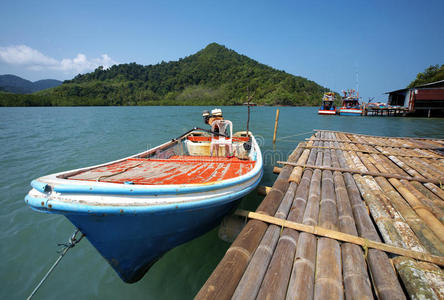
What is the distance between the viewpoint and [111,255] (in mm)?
2973

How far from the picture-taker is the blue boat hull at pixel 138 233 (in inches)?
103

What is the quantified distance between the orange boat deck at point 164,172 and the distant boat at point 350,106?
147 feet

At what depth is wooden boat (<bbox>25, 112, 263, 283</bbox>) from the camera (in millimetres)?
2455

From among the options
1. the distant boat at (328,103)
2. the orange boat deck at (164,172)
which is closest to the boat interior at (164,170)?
the orange boat deck at (164,172)

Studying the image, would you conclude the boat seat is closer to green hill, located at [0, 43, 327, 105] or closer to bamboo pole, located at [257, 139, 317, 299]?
bamboo pole, located at [257, 139, 317, 299]

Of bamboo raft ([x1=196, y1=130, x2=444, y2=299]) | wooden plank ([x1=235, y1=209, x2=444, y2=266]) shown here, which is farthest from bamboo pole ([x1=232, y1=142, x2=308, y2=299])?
wooden plank ([x1=235, y1=209, x2=444, y2=266])

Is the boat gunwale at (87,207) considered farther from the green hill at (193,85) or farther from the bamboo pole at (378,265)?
the green hill at (193,85)

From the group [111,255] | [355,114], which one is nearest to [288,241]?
[111,255]

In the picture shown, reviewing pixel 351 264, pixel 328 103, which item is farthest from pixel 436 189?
pixel 328 103

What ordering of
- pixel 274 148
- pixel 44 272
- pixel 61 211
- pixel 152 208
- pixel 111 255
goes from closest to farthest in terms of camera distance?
1. pixel 61 211
2. pixel 152 208
3. pixel 111 255
4. pixel 44 272
5. pixel 274 148

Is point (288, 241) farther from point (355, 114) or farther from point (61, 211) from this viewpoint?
point (355, 114)

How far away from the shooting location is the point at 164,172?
389 centimetres

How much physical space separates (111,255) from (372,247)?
380 cm

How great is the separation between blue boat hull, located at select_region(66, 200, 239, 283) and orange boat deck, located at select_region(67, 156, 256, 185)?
566 millimetres
